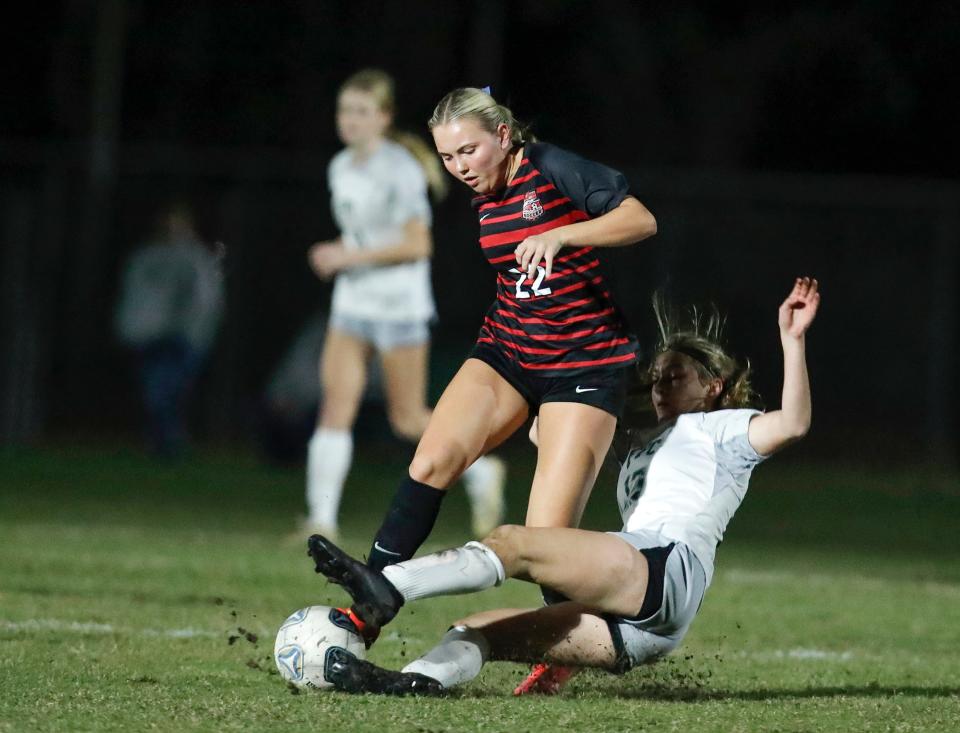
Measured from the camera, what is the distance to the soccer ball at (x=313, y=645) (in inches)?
207

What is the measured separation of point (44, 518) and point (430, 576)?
6454 mm

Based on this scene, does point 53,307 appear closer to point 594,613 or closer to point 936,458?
point 936,458

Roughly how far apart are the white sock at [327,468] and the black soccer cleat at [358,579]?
5.12m

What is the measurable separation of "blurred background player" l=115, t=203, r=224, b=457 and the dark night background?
87.5 inches

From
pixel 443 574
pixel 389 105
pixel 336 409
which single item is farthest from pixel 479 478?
pixel 443 574

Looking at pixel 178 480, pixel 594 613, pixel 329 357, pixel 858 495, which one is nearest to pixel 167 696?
pixel 594 613

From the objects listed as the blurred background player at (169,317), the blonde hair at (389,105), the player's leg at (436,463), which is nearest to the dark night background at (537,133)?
the blurred background player at (169,317)

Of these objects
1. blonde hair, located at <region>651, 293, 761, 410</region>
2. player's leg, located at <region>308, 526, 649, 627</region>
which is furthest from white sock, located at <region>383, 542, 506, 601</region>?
blonde hair, located at <region>651, 293, 761, 410</region>

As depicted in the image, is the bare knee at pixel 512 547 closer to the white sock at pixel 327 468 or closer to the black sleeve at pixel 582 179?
the black sleeve at pixel 582 179

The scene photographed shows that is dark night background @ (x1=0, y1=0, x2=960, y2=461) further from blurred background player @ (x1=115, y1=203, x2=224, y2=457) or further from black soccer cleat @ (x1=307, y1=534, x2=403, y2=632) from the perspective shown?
black soccer cleat @ (x1=307, y1=534, x2=403, y2=632)

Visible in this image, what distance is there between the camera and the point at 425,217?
10.0 meters

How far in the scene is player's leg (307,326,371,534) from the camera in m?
9.91

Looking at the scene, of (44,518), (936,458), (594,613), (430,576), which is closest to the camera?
(430,576)

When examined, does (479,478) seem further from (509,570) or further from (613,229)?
(509,570)
